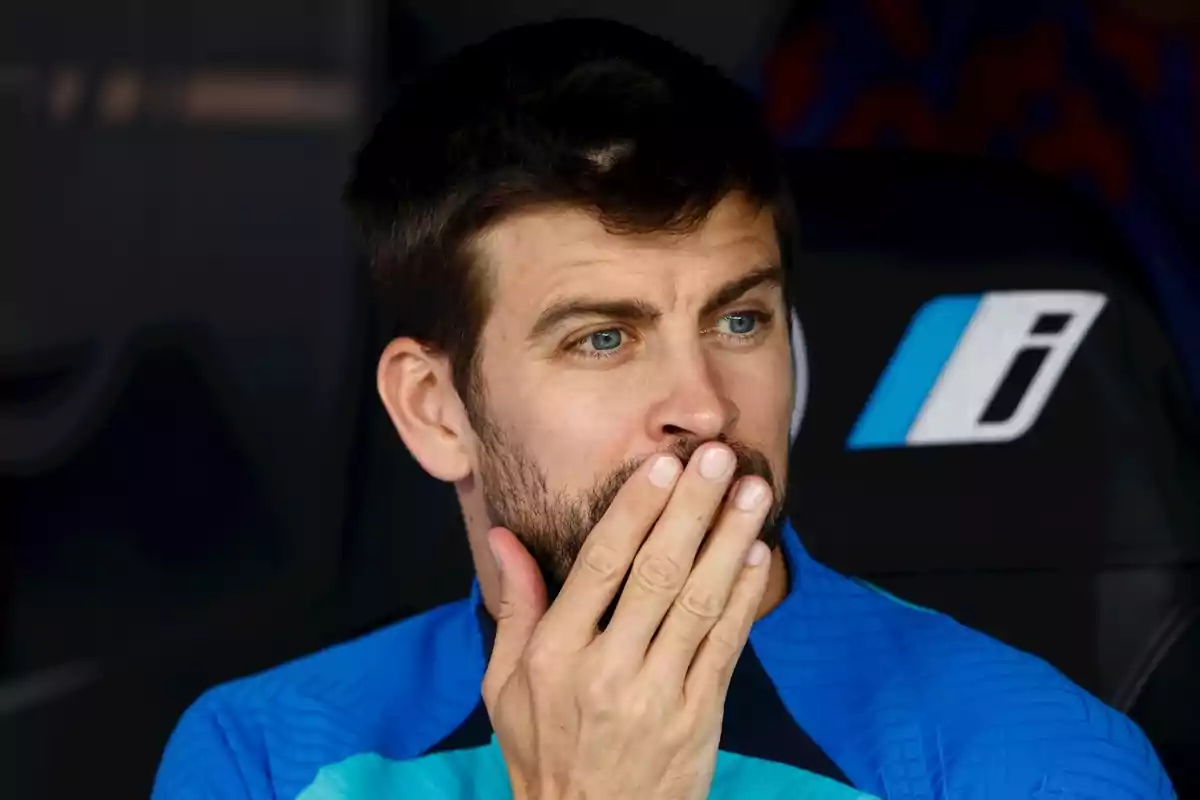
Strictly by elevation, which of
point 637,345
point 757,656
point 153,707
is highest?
point 637,345

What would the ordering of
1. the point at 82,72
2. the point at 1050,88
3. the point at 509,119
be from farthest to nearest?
the point at 1050,88, the point at 82,72, the point at 509,119

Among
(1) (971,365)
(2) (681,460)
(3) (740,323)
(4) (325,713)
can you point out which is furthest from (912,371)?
(4) (325,713)

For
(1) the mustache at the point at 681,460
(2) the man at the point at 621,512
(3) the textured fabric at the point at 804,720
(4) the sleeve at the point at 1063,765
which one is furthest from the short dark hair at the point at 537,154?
(4) the sleeve at the point at 1063,765

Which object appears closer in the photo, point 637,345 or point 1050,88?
point 637,345

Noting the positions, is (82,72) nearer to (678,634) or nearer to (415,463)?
(415,463)

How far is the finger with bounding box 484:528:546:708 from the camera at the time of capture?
881 millimetres

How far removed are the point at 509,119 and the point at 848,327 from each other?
1.47 ft

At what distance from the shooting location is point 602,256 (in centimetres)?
89

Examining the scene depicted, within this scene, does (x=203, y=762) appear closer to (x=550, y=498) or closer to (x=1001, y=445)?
(x=550, y=498)

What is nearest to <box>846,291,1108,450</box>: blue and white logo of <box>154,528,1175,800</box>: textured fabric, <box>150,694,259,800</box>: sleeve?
<box>154,528,1175,800</box>: textured fabric

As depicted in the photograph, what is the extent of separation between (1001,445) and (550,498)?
510 millimetres

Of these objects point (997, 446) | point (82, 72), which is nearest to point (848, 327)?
point (997, 446)

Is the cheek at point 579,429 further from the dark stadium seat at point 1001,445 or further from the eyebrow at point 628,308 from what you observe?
the dark stadium seat at point 1001,445

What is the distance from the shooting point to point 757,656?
37.7 inches
